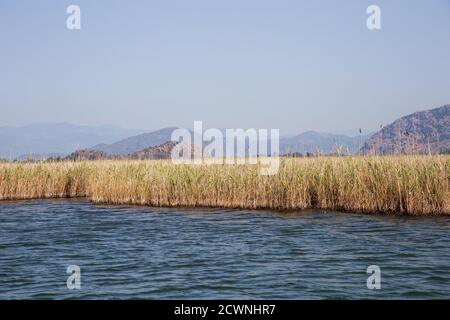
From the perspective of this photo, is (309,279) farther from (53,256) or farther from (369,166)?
(369,166)

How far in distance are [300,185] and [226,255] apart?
5804mm

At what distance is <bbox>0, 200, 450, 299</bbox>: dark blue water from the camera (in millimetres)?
7574

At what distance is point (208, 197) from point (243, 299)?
9.27 m

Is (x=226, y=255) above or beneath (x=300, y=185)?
beneath

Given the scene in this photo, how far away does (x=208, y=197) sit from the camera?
16.3 metres

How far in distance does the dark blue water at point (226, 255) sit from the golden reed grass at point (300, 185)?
2.19 feet

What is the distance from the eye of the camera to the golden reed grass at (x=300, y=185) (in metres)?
13.3

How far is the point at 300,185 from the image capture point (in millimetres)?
15023

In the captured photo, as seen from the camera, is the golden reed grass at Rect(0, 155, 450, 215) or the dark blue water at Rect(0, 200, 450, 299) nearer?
the dark blue water at Rect(0, 200, 450, 299)

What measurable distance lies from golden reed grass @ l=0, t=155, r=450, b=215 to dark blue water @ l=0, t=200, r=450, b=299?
67 centimetres

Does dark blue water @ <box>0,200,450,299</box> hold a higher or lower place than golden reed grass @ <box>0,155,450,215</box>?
lower

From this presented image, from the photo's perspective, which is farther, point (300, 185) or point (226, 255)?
point (300, 185)

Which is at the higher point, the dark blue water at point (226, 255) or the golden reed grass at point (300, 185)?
the golden reed grass at point (300, 185)
